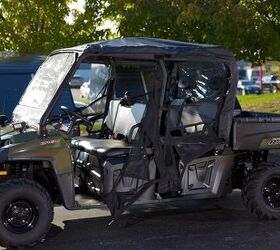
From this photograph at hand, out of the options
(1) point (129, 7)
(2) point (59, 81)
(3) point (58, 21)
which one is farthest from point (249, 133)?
(3) point (58, 21)

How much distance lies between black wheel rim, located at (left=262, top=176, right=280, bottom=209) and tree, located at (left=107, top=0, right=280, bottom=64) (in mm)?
4238

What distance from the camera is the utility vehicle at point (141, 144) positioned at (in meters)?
5.54

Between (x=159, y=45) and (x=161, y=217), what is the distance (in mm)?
1937

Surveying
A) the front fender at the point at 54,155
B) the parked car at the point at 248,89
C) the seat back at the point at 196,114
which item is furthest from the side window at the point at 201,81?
the parked car at the point at 248,89

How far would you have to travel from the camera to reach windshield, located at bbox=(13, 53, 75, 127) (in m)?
5.75

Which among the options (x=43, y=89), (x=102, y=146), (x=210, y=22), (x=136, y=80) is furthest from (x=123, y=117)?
(x=210, y=22)

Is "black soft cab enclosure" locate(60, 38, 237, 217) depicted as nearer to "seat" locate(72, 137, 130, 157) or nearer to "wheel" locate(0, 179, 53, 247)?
"seat" locate(72, 137, 130, 157)

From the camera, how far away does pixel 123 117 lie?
6797 millimetres

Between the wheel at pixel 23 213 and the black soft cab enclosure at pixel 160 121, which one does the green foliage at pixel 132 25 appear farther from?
the wheel at pixel 23 213

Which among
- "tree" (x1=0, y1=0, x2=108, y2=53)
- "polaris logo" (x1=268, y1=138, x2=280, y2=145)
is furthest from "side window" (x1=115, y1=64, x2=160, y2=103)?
"tree" (x1=0, y1=0, x2=108, y2=53)

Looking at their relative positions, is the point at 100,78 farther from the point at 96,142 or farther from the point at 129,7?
the point at 129,7

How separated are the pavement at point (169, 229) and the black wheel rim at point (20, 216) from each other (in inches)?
8.9

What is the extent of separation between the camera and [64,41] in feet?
38.1

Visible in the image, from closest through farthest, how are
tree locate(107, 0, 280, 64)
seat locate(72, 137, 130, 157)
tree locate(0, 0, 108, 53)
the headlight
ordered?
the headlight, seat locate(72, 137, 130, 157), tree locate(107, 0, 280, 64), tree locate(0, 0, 108, 53)
